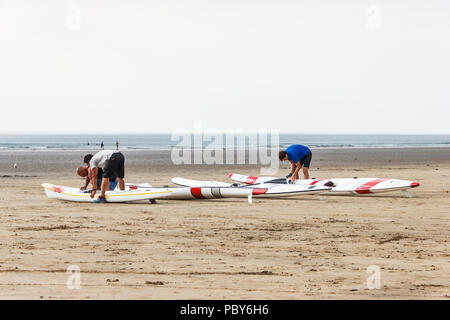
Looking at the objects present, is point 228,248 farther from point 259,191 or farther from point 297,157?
point 297,157

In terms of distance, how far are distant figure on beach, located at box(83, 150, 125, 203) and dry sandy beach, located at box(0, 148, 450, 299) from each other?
61 centimetres

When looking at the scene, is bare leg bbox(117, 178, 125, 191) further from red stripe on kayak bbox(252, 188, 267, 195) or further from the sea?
the sea

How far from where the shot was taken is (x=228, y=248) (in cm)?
902

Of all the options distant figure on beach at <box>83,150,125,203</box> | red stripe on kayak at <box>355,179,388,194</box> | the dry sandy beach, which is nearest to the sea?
distant figure on beach at <box>83,150,125,203</box>

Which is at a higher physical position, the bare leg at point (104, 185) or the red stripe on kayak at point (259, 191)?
the bare leg at point (104, 185)

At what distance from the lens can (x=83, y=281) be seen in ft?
22.9

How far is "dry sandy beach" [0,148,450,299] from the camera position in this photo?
6738 millimetres

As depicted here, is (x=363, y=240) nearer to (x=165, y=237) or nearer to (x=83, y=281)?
(x=165, y=237)

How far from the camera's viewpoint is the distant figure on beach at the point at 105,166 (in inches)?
568

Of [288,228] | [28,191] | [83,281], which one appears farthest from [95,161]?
[83,281]

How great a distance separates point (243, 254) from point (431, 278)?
2.47 m

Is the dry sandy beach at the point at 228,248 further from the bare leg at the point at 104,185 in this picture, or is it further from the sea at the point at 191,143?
the sea at the point at 191,143

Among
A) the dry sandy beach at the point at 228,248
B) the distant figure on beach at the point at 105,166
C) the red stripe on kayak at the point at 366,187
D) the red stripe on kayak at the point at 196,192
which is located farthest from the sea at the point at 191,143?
the dry sandy beach at the point at 228,248

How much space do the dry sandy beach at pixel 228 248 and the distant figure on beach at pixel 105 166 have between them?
0.61 m
